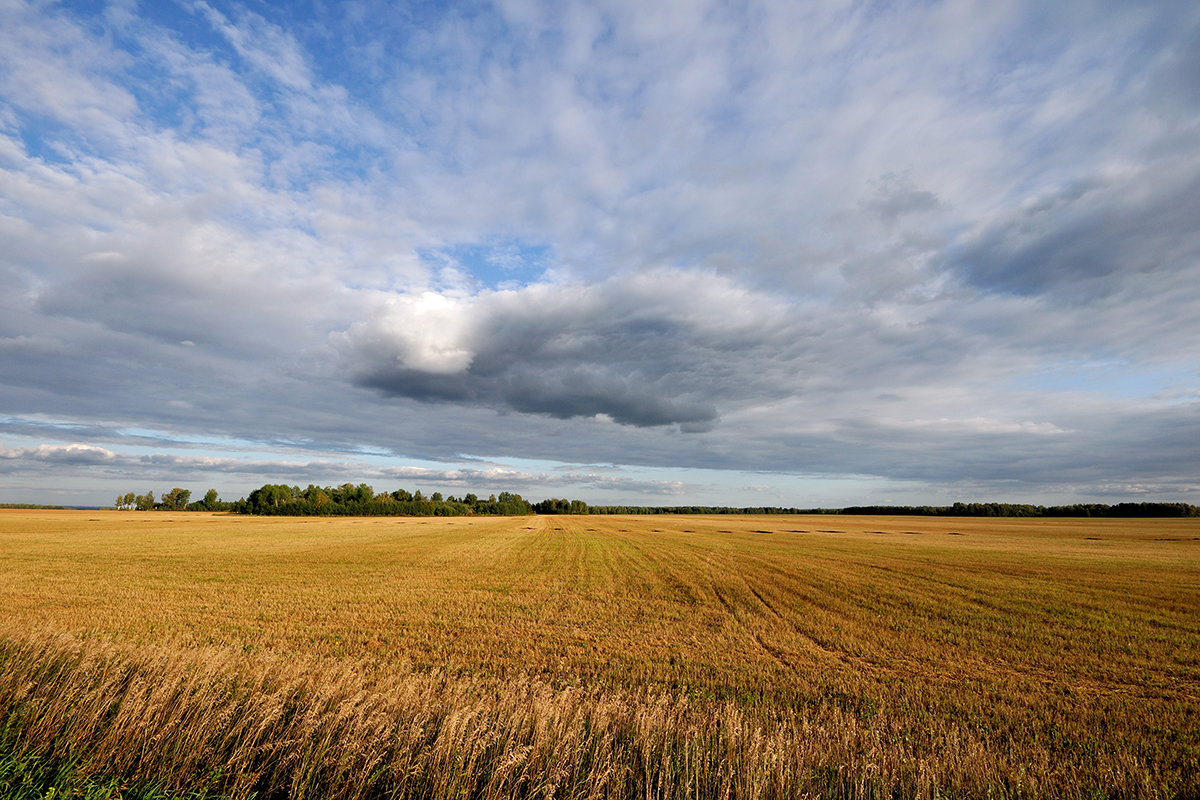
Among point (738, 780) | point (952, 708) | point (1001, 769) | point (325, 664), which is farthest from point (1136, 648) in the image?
point (325, 664)

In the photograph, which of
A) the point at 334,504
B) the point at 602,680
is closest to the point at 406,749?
the point at 602,680

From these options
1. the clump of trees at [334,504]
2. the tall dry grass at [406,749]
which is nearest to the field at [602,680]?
the tall dry grass at [406,749]

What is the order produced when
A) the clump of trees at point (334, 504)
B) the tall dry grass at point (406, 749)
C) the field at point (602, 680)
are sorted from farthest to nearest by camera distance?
the clump of trees at point (334, 504), the field at point (602, 680), the tall dry grass at point (406, 749)

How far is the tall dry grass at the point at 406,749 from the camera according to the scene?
5.11 meters

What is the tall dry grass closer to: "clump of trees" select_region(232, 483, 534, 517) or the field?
the field

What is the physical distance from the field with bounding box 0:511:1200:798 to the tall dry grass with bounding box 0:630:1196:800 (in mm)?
36

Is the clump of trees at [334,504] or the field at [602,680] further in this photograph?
the clump of trees at [334,504]

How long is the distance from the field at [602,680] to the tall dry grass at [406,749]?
0.04m

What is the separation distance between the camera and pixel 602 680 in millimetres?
11062

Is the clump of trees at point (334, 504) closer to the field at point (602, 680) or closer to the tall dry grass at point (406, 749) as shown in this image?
the field at point (602, 680)

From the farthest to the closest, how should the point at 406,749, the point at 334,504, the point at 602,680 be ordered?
the point at 334,504
the point at 602,680
the point at 406,749

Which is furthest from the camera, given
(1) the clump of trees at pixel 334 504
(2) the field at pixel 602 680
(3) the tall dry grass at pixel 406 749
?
(1) the clump of trees at pixel 334 504

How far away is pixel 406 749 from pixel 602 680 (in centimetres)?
665

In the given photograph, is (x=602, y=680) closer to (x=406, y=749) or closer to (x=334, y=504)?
(x=406, y=749)
